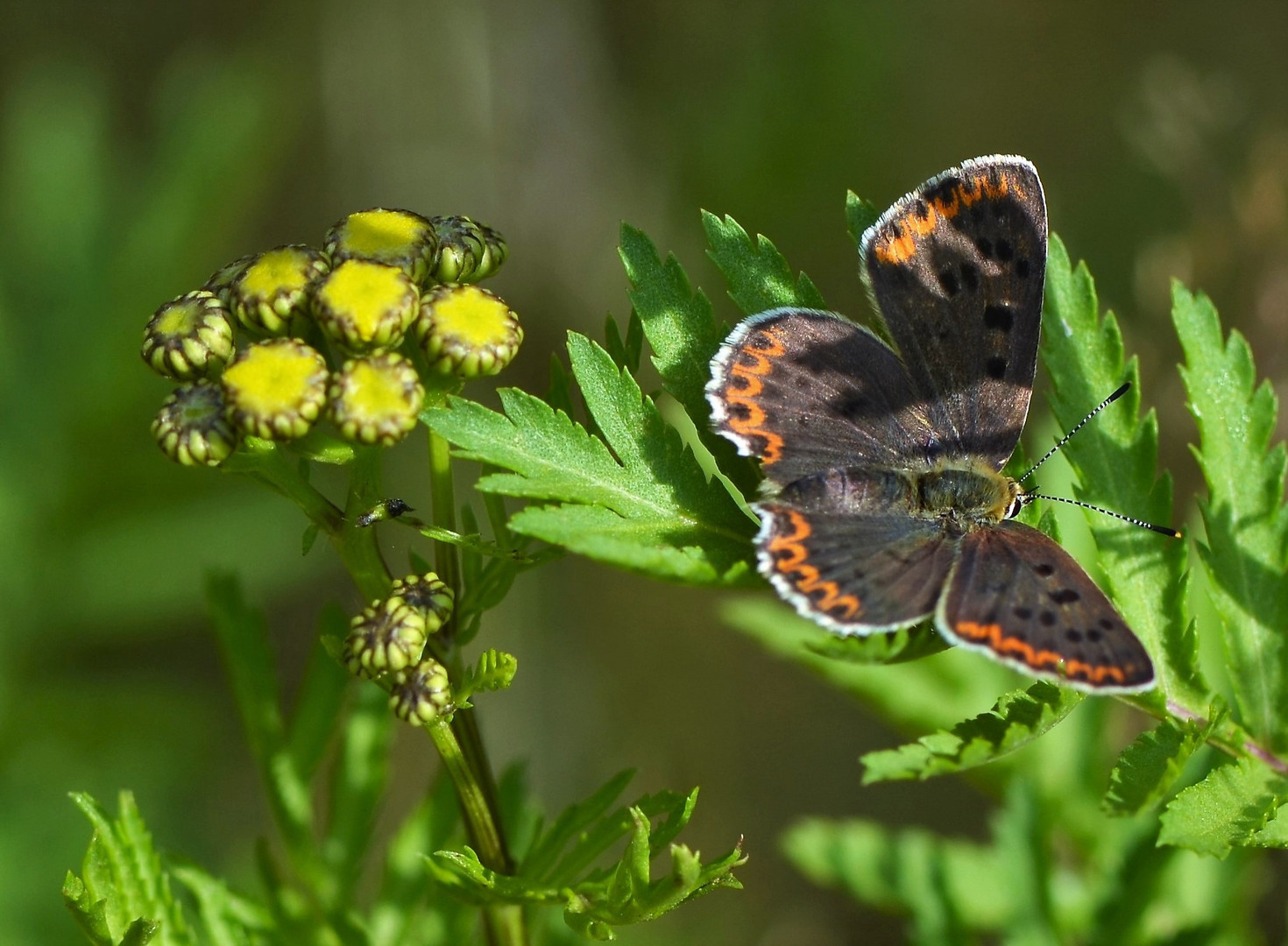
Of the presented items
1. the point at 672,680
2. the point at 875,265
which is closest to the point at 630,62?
the point at 672,680

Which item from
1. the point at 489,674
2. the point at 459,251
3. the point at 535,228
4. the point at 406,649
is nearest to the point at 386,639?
the point at 406,649

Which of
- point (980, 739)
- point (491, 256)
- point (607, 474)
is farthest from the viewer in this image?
point (491, 256)

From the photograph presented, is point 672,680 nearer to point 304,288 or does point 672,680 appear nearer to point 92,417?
point 92,417

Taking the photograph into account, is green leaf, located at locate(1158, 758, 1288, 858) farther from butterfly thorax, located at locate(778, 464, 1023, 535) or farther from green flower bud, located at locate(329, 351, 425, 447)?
green flower bud, located at locate(329, 351, 425, 447)

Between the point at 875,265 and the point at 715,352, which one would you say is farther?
the point at 875,265

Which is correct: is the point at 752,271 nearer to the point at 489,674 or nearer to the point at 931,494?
the point at 931,494

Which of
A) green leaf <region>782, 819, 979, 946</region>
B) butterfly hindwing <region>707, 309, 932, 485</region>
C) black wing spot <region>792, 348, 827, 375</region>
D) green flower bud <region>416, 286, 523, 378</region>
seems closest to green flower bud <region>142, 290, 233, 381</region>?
green flower bud <region>416, 286, 523, 378</region>
